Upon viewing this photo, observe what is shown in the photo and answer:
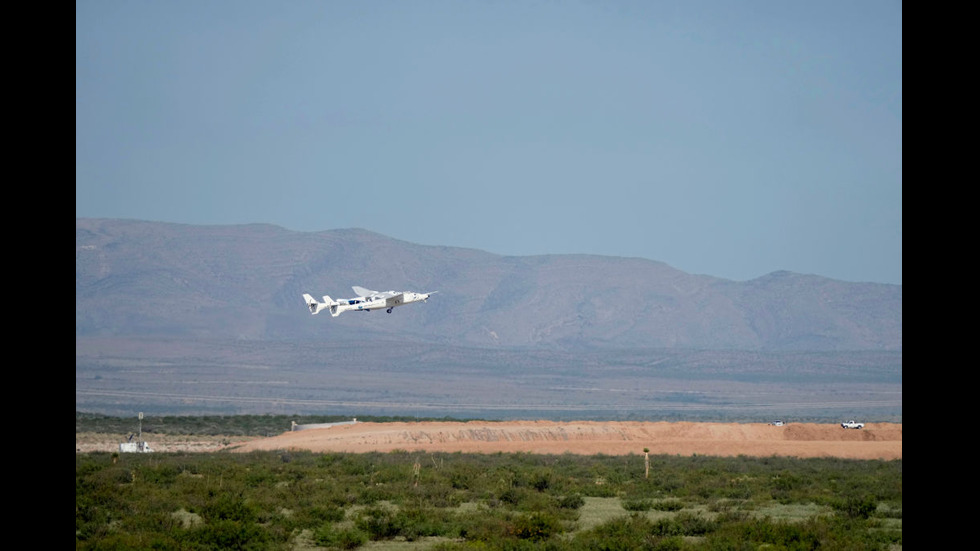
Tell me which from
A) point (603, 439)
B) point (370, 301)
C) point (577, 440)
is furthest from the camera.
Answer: point (370, 301)

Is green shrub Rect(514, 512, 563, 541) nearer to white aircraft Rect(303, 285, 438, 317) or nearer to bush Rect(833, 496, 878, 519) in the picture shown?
bush Rect(833, 496, 878, 519)

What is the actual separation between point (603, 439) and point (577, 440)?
1453 mm

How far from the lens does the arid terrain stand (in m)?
50.2

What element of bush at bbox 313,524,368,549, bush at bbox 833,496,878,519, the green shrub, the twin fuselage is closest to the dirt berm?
the twin fuselage

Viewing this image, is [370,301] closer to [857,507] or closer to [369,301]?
[369,301]

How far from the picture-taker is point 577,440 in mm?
57469

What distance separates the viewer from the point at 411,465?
119 feet

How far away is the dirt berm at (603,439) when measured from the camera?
5006 centimetres

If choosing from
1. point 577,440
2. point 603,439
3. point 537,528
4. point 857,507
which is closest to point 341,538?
point 537,528

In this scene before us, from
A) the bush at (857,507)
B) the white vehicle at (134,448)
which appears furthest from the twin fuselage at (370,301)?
the bush at (857,507)

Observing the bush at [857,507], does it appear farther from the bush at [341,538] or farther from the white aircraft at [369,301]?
the white aircraft at [369,301]

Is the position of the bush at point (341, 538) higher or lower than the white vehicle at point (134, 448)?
higher

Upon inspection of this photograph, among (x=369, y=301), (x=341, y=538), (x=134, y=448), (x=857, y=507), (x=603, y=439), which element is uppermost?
(x=369, y=301)
